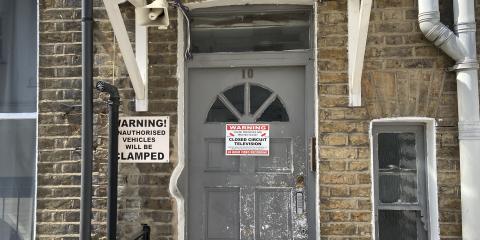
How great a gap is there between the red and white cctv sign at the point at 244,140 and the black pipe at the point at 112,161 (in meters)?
0.91

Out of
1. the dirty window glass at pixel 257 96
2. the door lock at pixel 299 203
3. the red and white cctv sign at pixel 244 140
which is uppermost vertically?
the dirty window glass at pixel 257 96

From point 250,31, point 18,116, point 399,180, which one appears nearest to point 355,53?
point 250,31

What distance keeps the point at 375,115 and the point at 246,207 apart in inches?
50.5

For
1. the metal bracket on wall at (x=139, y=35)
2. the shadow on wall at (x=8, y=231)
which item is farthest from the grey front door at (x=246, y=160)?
the shadow on wall at (x=8, y=231)

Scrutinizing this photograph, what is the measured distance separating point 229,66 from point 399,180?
1.66 m

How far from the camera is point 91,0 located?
12.6 ft

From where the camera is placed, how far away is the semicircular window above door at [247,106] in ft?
13.4

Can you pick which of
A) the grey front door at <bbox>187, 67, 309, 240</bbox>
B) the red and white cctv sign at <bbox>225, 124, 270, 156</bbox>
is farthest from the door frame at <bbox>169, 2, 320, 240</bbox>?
the red and white cctv sign at <bbox>225, 124, 270, 156</bbox>

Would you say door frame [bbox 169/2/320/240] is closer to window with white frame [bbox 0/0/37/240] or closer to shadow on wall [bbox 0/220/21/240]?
window with white frame [bbox 0/0/37/240]

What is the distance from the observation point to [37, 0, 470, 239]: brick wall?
3730mm

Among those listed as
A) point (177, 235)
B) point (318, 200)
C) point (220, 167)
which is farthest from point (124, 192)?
point (318, 200)

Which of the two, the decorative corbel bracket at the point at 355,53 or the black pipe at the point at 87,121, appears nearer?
the decorative corbel bracket at the point at 355,53

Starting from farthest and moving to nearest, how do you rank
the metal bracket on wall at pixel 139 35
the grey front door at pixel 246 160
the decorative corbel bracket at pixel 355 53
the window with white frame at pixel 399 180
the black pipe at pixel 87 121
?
the grey front door at pixel 246 160 < the window with white frame at pixel 399 180 < the black pipe at pixel 87 121 < the decorative corbel bracket at pixel 355 53 < the metal bracket on wall at pixel 139 35

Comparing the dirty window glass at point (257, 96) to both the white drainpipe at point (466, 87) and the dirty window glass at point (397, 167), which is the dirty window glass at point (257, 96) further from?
the white drainpipe at point (466, 87)
